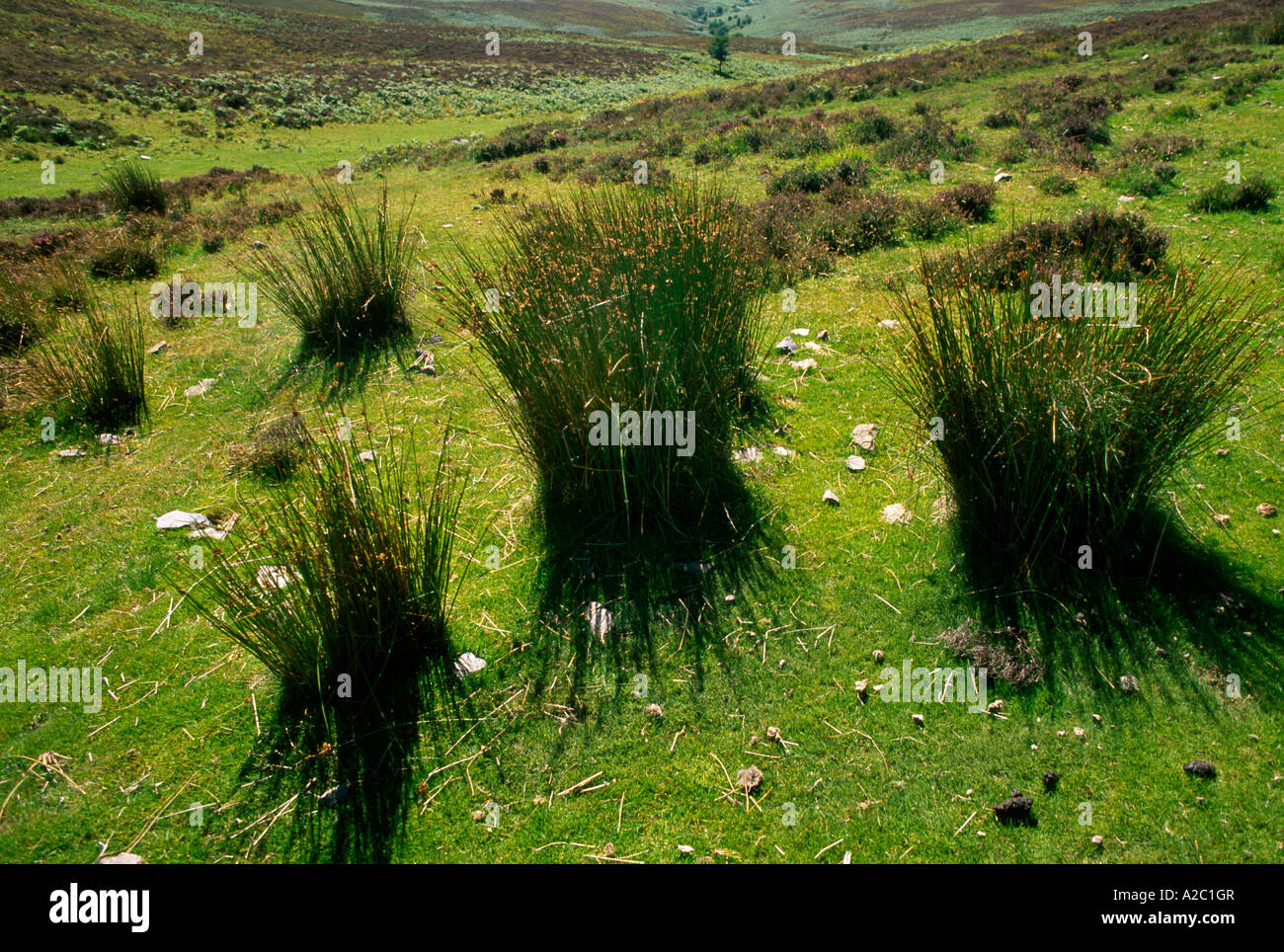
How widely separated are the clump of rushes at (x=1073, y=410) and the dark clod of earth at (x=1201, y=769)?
48.6 inches

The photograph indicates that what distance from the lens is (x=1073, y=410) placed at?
12.5 feet

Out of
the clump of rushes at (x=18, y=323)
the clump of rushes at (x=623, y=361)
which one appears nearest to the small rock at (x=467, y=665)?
the clump of rushes at (x=623, y=361)

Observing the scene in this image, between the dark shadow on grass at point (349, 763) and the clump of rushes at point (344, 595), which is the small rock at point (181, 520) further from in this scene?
the dark shadow on grass at point (349, 763)

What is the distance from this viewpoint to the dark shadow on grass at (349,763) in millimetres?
3090

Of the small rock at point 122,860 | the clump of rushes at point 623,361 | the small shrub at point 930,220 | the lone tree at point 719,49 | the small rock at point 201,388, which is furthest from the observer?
the lone tree at point 719,49

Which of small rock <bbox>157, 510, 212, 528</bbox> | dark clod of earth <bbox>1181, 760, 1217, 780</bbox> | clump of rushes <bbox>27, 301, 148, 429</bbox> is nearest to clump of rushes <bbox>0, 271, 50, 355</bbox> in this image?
clump of rushes <bbox>27, 301, 148, 429</bbox>

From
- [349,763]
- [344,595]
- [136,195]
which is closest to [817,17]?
[136,195]

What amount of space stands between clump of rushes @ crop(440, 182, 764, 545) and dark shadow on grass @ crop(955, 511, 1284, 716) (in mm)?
2031

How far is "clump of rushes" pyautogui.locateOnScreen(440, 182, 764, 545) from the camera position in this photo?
4.51 metres

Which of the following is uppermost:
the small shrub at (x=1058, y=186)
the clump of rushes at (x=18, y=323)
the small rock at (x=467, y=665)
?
the small shrub at (x=1058, y=186)

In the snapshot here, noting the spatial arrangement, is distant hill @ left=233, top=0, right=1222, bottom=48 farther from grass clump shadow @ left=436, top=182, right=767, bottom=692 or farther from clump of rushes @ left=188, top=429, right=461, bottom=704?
clump of rushes @ left=188, top=429, right=461, bottom=704

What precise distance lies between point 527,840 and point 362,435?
4174 mm

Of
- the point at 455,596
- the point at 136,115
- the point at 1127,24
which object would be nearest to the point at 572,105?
the point at 136,115
